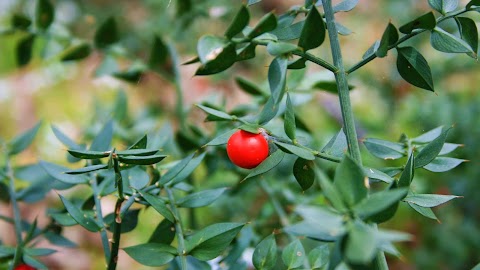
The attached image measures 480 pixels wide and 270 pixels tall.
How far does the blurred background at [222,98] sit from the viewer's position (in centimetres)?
166

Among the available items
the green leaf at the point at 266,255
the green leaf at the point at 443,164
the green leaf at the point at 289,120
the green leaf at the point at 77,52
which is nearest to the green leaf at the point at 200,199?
the green leaf at the point at 266,255

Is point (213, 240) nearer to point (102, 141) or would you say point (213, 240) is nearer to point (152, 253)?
point (152, 253)

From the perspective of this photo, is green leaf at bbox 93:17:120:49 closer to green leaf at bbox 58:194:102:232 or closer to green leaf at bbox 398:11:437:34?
green leaf at bbox 58:194:102:232

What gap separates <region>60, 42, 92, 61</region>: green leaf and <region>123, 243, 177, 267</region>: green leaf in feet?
2.28

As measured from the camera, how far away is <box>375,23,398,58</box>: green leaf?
Result: 690 mm

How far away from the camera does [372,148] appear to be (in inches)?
34.3

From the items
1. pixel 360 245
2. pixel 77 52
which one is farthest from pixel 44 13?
pixel 360 245

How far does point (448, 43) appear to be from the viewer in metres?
0.73

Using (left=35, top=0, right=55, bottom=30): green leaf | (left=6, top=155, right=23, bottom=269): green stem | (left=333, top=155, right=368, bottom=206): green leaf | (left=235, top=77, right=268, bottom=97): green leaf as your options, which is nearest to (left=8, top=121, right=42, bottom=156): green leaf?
(left=6, top=155, right=23, bottom=269): green stem

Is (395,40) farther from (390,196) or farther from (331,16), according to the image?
(390,196)

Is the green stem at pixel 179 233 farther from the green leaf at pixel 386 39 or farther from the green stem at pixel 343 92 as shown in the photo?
the green leaf at pixel 386 39

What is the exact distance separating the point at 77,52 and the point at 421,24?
0.92m

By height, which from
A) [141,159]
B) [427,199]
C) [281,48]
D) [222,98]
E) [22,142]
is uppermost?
[281,48]

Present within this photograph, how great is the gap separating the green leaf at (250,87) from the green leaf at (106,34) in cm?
41
